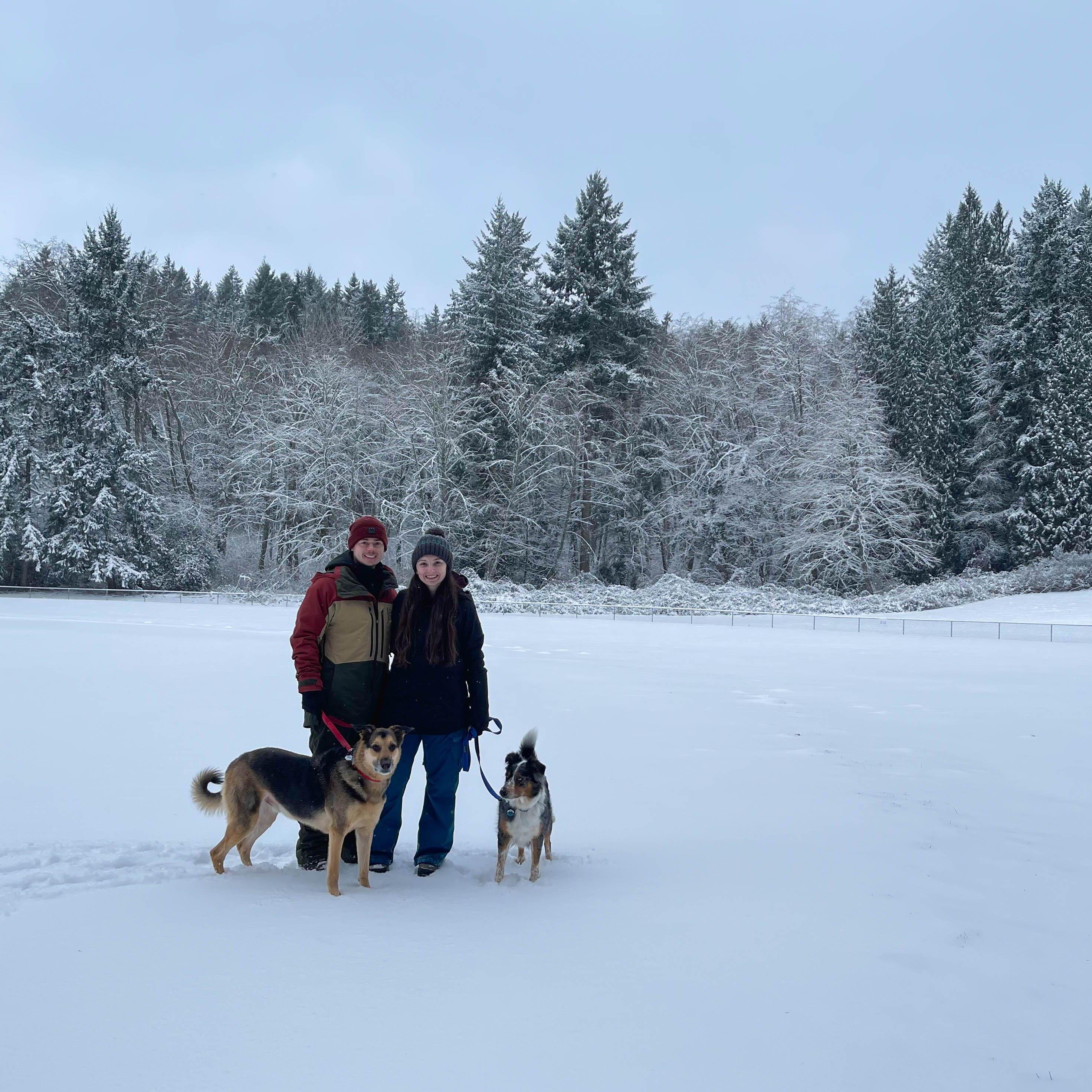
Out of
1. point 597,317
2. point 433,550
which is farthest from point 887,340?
point 433,550

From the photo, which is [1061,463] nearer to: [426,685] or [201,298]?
[426,685]

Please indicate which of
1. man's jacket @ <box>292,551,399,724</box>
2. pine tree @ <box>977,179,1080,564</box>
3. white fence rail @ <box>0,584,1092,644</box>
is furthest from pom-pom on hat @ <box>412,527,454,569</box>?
pine tree @ <box>977,179,1080,564</box>

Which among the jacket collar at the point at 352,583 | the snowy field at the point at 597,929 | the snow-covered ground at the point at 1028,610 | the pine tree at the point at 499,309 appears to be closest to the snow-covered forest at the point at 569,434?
the pine tree at the point at 499,309

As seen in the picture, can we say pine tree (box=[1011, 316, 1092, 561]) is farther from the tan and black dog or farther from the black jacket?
the tan and black dog

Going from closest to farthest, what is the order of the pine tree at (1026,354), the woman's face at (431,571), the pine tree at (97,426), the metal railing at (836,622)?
1. the woman's face at (431,571)
2. the metal railing at (836,622)
3. the pine tree at (97,426)
4. the pine tree at (1026,354)

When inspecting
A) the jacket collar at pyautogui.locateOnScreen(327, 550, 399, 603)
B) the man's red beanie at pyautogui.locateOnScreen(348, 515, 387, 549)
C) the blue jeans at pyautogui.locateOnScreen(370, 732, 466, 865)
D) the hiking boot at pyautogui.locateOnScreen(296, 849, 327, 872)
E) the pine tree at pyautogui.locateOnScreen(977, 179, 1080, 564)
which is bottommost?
the hiking boot at pyautogui.locateOnScreen(296, 849, 327, 872)

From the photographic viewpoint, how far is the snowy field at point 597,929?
301 centimetres

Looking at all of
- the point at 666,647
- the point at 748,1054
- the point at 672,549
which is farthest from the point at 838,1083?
the point at 672,549

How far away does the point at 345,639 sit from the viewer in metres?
5.12

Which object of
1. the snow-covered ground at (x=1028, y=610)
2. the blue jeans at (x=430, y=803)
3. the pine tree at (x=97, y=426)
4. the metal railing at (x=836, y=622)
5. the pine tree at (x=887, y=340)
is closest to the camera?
the blue jeans at (x=430, y=803)

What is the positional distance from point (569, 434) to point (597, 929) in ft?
106

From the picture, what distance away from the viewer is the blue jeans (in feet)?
17.1

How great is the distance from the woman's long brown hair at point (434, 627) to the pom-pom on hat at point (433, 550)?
0.25ft

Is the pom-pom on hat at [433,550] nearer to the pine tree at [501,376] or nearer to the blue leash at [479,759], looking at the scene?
the blue leash at [479,759]
